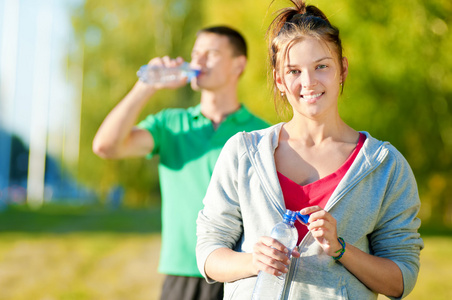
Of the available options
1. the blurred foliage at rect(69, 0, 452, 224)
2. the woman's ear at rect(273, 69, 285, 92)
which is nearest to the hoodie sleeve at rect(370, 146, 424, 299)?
the woman's ear at rect(273, 69, 285, 92)

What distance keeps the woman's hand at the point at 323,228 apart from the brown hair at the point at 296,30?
472mm

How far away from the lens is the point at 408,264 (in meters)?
1.75

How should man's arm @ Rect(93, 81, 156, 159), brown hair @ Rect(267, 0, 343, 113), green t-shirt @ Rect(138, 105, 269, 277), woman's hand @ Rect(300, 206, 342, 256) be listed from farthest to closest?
man's arm @ Rect(93, 81, 156, 159) → green t-shirt @ Rect(138, 105, 269, 277) → brown hair @ Rect(267, 0, 343, 113) → woman's hand @ Rect(300, 206, 342, 256)

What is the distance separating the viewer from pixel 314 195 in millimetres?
1732

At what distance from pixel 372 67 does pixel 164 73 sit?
301 inches

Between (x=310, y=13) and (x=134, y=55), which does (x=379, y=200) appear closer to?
(x=310, y=13)

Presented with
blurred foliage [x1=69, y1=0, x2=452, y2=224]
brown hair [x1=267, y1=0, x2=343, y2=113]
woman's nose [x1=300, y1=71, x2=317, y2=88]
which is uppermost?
blurred foliage [x1=69, y1=0, x2=452, y2=224]

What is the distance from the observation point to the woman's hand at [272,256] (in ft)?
5.13

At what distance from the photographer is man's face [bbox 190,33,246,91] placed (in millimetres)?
3271

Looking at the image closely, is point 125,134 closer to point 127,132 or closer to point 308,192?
point 127,132

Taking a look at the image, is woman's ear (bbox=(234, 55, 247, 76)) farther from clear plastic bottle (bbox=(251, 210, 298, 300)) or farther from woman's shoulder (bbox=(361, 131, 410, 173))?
clear plastic bottle (bbox=(251, 210, 298, 300))

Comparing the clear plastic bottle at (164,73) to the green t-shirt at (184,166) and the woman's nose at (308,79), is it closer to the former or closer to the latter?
the green t-shirt at (184,166)

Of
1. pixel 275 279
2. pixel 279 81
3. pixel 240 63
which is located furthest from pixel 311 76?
pixel 240 63

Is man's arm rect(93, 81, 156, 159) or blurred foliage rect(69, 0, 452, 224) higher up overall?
blurred foliage rect(69, 0, 452, 224)
